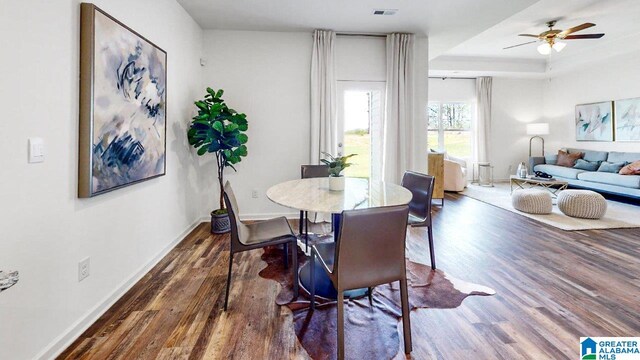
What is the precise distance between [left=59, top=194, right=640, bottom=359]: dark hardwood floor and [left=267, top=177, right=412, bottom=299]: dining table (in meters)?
0.36

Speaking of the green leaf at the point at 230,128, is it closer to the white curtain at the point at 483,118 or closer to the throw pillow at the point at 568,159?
the white curtain at the point at 483,118

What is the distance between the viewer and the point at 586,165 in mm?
6426

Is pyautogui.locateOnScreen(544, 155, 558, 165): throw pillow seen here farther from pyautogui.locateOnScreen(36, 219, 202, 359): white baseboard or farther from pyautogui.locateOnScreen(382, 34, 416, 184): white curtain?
pyautogui.locateOnScreen(36, 219, 202, 359): white baseboard

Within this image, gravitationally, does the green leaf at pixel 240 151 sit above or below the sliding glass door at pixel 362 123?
below

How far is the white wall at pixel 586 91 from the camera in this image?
611cm

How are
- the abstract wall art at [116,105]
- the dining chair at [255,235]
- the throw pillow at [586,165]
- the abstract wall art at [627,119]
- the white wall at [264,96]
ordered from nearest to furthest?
the abstract wall art at [116,105] → the dining chair at [255,235] → the white wall at [264,96] → the abstract wall art at [627,119] → the throw pillow at [586,165]

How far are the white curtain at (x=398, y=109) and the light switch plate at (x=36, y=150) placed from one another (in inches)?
152

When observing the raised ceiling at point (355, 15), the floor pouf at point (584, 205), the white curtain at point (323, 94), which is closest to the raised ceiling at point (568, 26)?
the raised ceiling at point (355, 15)

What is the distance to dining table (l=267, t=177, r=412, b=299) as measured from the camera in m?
1.90

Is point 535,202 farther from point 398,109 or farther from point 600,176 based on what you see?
point 398,109

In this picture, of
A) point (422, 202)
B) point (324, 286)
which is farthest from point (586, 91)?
point (324, 286)

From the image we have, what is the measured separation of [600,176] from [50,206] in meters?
7.72

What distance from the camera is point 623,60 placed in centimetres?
616

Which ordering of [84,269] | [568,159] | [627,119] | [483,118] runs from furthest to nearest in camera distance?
1. [483,118]
2. [568,159]
3. [627,119]
4. [84,269]
